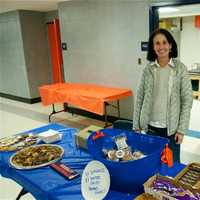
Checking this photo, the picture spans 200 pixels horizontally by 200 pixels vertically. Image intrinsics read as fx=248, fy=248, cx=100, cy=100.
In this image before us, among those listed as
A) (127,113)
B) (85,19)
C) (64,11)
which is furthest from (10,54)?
(127,113)

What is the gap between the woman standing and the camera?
6.10 ft

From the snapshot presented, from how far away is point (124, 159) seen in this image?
1202 millimetres

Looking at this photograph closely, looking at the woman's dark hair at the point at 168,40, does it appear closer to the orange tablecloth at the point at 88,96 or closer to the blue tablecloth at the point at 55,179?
the blue tablecloth at the point at 55,179

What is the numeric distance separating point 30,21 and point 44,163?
18.0 ft

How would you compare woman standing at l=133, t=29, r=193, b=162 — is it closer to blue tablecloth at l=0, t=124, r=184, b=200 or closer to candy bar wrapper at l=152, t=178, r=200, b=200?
blue tablecloth at l=0, t=124, r=184, b=200

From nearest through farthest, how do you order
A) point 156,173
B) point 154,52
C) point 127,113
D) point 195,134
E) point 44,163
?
point 156,173
point 44,163
point 154,52
point 195,134
point 127,113

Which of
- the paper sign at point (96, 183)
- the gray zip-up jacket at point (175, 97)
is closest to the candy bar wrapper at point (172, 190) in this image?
the paper sign at point (96, 183)

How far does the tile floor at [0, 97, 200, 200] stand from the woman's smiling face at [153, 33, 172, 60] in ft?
5.27

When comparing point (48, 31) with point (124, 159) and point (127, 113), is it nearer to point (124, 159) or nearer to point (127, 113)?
Result: point (127, 113)

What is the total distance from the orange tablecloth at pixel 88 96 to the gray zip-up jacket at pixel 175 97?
1690 millimetres

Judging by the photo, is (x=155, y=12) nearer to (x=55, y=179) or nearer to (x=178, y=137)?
(x=178, y=137)

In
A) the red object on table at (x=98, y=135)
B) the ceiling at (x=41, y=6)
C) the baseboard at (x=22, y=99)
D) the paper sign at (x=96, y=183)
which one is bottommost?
the baseboard at (x=22, y=99)

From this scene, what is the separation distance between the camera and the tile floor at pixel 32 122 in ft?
9.22

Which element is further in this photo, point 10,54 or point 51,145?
point 10,54
